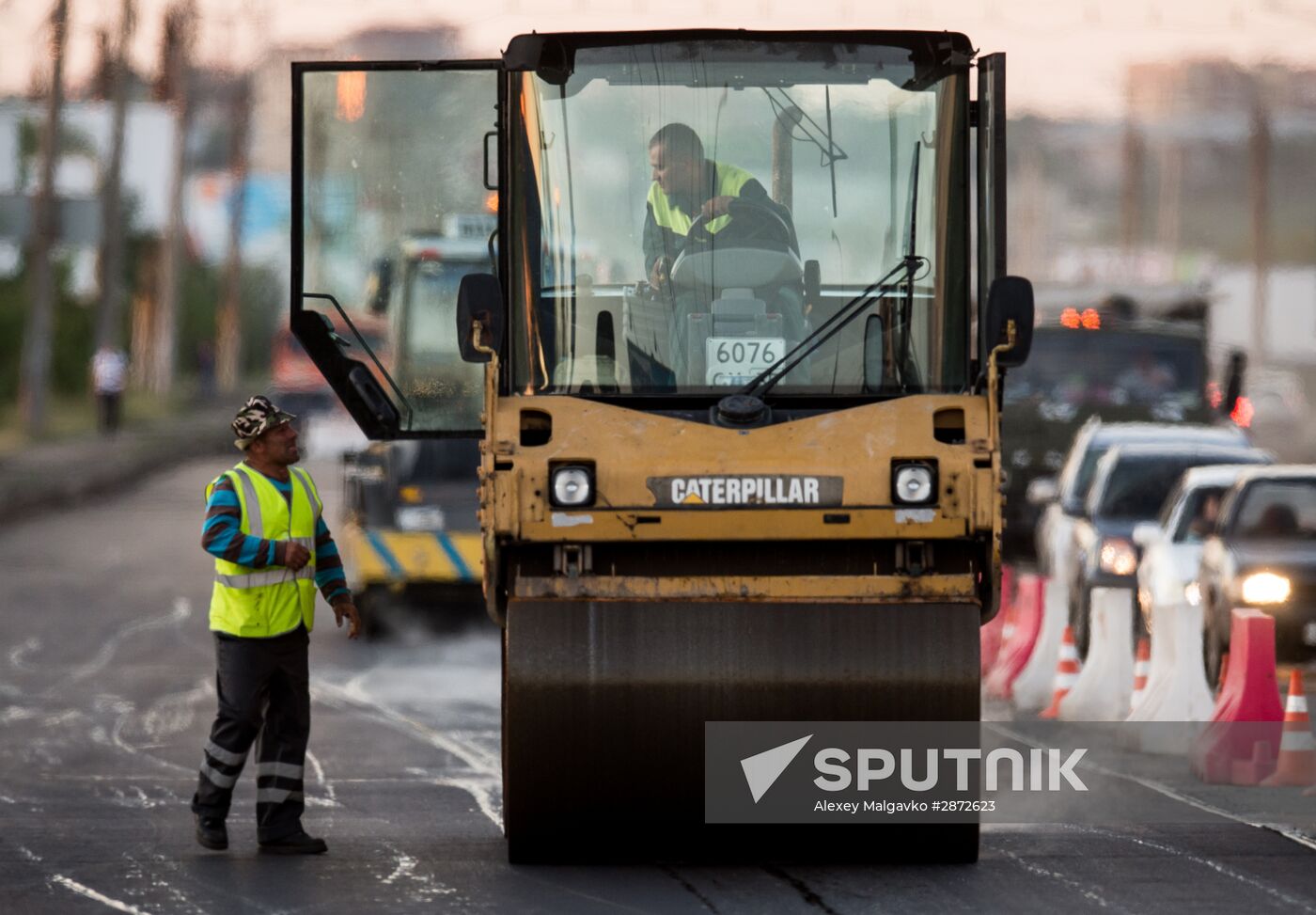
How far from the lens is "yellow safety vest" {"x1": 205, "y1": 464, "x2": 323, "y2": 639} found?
984 centimetres

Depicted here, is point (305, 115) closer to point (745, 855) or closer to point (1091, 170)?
point (745, 855)

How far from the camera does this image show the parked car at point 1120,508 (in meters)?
18.6

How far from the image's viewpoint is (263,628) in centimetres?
982

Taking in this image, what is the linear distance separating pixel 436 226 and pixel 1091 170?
135 metres

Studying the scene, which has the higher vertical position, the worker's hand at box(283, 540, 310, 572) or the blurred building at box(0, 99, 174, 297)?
the blurred building at box(0, 99, 174, 297)

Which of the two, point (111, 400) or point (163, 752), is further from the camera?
point (111, 400)

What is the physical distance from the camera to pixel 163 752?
1360 cm

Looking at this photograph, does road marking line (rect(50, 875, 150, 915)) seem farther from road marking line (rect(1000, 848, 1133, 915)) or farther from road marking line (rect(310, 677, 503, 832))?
road marking line (rect(1000, 848, 1133, 915))

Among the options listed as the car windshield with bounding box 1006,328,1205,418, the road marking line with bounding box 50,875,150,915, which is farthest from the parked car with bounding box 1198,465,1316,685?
the car windshield with bounding box 1006,328,1205,418

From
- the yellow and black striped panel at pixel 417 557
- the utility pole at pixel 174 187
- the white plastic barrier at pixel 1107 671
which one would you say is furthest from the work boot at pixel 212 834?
the utility pole at pixel 174 187

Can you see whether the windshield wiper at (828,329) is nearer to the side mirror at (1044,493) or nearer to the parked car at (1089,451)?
the parked car at (1089,451)

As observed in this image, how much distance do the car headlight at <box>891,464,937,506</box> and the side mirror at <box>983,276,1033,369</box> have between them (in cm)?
59

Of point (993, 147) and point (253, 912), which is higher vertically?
point (993, 147)

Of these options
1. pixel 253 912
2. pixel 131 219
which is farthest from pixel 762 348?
pixel 131 219
